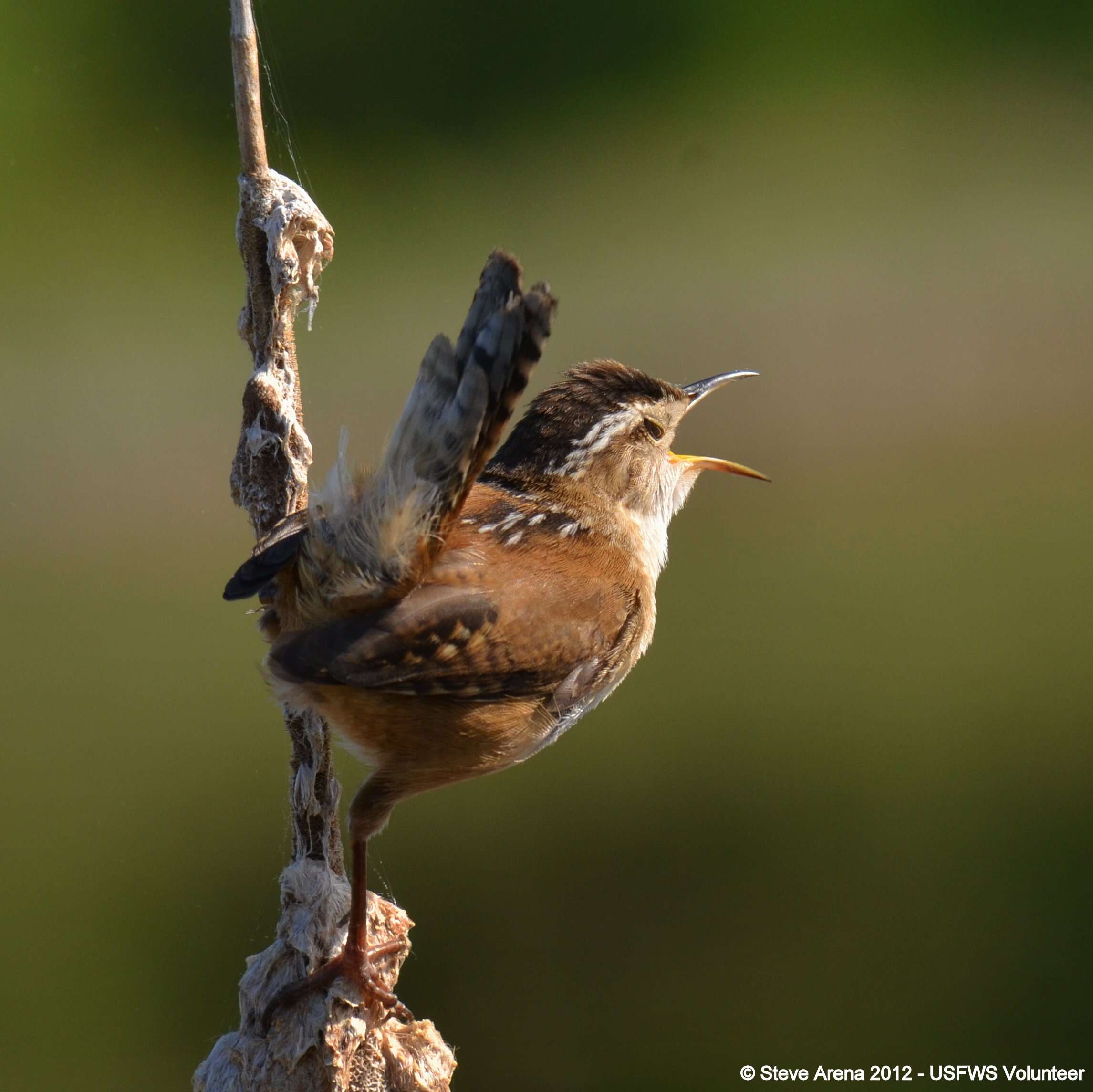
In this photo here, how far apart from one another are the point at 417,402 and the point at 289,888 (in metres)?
0.67

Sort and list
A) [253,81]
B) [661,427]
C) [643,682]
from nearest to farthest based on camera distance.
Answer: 1. [253,81]
2. [661,427]
3. [643,682]

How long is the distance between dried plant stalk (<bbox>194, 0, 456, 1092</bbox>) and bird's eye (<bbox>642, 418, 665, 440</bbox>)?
60 cm

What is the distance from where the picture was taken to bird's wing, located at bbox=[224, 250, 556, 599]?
1.33 meters

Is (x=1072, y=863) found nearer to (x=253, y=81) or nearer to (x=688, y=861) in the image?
(x=688, y=861)

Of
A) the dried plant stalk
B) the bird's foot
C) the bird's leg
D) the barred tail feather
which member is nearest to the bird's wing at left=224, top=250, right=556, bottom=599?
the barred tail feather

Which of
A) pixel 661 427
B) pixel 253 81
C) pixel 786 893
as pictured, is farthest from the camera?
pixel 786 893

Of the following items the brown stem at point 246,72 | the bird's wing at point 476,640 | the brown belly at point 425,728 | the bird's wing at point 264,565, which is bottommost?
the brown belly at point 425,728

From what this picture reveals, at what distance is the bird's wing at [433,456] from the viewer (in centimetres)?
133

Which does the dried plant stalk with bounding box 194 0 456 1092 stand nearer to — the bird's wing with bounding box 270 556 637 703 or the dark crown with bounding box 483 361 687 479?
the bird's wing with bounding box 270 556 637 703

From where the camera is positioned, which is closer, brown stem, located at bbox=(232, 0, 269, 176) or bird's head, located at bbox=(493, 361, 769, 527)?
brown stem, located at bbox=(232, 0, 269, 176)

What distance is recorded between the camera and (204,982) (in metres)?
4.41

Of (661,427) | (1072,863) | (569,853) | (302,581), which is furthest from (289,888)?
(1072,863)

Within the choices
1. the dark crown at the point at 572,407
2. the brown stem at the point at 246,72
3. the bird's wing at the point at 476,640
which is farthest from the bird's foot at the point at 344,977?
the brown stem at the point at 246,72

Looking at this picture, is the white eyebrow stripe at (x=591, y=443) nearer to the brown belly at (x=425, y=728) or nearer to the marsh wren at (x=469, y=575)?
the marsh wren at (x=469, y=575)
